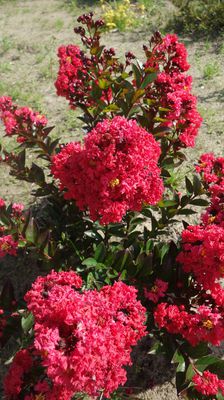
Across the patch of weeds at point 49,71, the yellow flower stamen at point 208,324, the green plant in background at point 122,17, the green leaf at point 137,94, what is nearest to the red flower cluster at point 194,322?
the yellow flower stamen at point 208,324

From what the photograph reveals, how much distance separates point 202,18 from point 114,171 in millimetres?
5351

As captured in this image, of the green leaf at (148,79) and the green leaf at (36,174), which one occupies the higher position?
the green leaf at (148,79)

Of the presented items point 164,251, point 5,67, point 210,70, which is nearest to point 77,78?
point 164,251

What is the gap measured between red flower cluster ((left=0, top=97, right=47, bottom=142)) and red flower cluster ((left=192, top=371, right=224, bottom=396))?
5.39 ft

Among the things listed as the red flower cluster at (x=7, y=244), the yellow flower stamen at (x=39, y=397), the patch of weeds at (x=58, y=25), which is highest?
the patch of weeds at (x=58, y=25)

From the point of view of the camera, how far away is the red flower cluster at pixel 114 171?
1.77 metres

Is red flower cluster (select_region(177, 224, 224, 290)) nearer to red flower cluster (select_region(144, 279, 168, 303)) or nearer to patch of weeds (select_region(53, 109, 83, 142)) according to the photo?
red flower cluster (select_region(144, 279, 168, 303))

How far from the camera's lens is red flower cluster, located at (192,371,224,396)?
1.82 m

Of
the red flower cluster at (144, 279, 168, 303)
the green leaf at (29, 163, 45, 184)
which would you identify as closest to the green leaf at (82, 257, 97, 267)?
the red flower cluster at (144, 279, 168, 303)

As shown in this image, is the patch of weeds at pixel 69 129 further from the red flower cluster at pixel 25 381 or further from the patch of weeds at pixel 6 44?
the red flower cluster at pixel 25 381

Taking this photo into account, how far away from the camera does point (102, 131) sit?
5.88 ft

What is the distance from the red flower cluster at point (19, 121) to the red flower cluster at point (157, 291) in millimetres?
1170

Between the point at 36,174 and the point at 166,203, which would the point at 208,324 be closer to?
the point at 166,203

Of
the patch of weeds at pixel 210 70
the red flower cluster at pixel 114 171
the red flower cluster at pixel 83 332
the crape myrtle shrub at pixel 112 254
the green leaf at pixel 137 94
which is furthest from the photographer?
the patch of weeds at pixel 210 70
